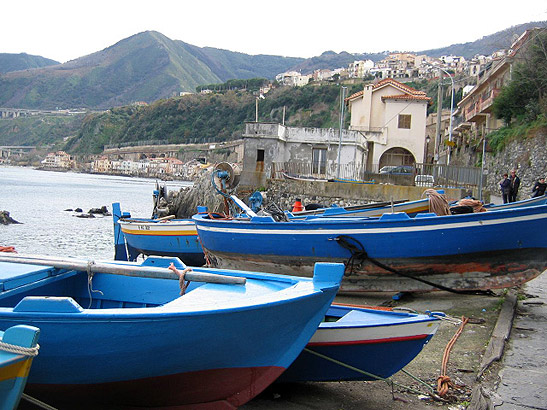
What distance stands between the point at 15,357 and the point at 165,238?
1259cm

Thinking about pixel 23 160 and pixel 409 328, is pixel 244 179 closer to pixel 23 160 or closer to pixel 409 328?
pixel 409 328

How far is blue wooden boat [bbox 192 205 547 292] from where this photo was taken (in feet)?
28.2

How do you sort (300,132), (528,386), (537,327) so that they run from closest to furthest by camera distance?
(528,386) → (537,327) → (300,132)

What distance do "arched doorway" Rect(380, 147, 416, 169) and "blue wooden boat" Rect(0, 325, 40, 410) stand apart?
43.4 m

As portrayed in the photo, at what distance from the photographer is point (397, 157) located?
4600cm

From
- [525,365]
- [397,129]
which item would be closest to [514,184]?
[525,365]

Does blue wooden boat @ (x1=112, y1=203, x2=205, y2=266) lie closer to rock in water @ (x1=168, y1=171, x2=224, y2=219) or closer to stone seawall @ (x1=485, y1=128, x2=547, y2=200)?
rock in water @ (x1=168, y1=171, x2=224, y2=219)

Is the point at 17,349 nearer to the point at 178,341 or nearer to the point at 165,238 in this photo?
the point at 178,341

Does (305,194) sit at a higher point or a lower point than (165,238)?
higher

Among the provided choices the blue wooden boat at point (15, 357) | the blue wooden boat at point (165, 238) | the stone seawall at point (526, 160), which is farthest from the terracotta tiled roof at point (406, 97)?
the blue wooden boat at point (15, 357)

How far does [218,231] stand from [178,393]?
6.86 m

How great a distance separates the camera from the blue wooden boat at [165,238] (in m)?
15.5

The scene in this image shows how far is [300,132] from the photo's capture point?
36.3 m

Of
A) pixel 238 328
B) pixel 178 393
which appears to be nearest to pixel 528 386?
pixel 238 328
